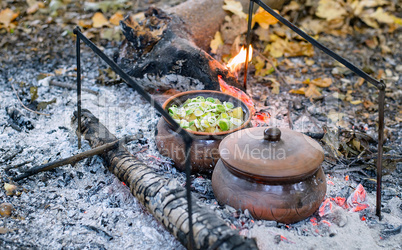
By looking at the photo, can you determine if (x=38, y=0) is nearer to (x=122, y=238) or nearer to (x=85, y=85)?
(x=85, y=85)

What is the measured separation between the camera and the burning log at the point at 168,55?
4.05 metres

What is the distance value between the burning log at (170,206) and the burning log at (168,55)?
1257 mm

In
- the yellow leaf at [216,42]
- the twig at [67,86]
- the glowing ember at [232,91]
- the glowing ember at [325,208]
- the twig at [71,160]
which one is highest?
the yellow leaf at [216,42]

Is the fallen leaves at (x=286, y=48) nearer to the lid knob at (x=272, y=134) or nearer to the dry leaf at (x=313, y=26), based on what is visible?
the dry leaf at (x=313, y=26)

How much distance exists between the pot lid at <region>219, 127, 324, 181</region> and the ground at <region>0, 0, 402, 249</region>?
40 cm

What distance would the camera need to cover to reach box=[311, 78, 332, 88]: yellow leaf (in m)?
5.10

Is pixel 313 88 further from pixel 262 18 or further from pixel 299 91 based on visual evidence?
pixel 262 18

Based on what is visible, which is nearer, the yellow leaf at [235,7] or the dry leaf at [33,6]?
the yellow leaf at [235,7]

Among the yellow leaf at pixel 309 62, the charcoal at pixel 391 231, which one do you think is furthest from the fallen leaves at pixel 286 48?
the charcoal at pixel 391 231

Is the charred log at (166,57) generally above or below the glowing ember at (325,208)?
above

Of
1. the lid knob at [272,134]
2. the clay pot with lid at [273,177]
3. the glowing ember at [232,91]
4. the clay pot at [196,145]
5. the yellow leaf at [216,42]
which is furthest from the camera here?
the yellow leaf at [216,42]

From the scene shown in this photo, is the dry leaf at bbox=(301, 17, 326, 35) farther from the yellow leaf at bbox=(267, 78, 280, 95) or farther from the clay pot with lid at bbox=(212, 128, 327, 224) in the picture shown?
the clay pot with lid at bbox=(212, 128, 327, 224)

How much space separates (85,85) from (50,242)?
272 centimetres

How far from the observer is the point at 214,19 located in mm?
4961
